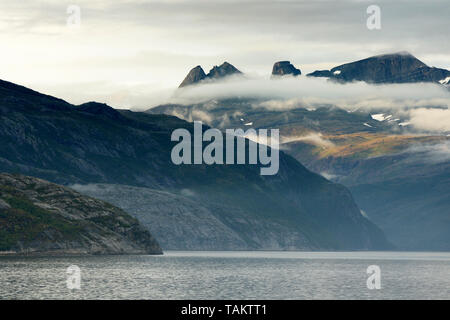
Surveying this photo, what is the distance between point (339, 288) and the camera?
187 meters

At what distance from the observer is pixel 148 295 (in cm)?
16062

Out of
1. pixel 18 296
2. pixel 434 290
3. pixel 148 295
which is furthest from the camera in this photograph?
pixel 434 290

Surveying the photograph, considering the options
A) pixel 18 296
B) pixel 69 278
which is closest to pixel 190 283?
pixel 69 278

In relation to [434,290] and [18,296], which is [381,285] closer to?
[434,290]
